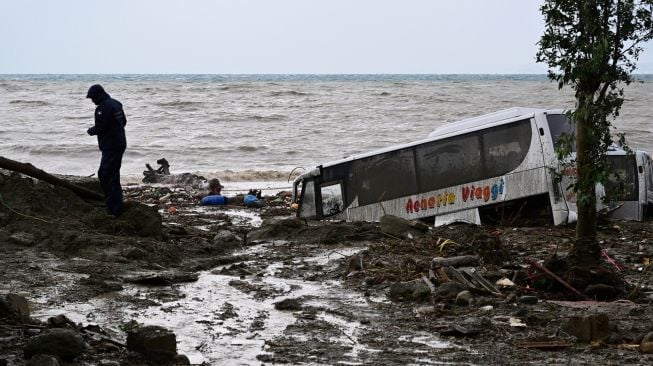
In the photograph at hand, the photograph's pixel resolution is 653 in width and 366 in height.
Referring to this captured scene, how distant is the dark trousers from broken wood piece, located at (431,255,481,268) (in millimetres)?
5462

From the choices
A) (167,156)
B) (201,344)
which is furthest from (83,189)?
(167,156)

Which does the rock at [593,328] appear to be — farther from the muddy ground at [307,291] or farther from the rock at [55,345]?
the rock at [55,345]

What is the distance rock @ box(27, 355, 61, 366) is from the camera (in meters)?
6.15

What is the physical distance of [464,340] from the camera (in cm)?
791

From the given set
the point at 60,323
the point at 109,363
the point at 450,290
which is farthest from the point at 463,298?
the point at 60,323

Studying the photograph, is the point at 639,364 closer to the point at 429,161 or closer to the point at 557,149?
the point at 557,149

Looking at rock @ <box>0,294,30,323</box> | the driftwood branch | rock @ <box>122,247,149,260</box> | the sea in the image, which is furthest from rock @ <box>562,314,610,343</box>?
the sea

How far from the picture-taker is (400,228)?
48.2 ft

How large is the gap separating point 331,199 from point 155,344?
419 inches

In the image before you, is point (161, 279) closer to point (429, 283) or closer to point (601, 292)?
point (429, 283)

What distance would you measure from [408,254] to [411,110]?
36306mm

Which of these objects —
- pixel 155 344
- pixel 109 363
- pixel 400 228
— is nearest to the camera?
pixel 109 363

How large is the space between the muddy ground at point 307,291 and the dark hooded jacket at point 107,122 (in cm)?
109

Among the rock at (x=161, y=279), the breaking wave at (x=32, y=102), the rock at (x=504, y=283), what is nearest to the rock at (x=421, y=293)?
the rock at (x=504, y=283)
